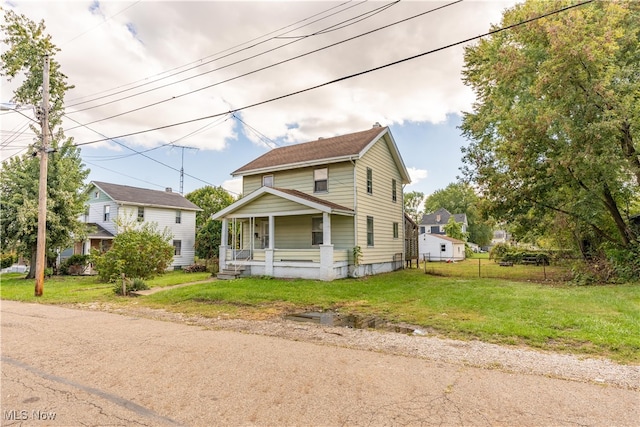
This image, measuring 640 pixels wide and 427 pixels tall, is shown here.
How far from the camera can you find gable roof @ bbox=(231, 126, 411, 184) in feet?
57.1

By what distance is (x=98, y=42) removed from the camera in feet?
40.0

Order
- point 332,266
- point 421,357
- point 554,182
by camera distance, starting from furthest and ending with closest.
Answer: point 554,182
point 332,266
point 421,357

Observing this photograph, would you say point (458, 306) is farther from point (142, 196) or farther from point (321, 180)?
point (142, 196)

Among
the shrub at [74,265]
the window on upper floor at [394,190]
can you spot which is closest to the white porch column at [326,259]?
the window on upper floor at [394,190]

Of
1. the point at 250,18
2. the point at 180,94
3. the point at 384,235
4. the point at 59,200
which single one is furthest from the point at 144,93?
the point at 384,235

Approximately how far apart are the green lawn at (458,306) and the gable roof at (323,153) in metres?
6.45

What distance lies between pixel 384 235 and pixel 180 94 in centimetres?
1296

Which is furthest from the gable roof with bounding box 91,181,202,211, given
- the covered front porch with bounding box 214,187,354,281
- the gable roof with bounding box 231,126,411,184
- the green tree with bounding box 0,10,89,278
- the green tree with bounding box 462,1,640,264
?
the green tree with bounding box 462,1,640,264

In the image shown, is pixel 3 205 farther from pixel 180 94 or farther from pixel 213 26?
pixel 213 26

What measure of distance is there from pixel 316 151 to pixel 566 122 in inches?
455

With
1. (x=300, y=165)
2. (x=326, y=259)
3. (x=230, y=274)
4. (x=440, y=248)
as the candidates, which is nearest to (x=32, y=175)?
(x=230, y=274)

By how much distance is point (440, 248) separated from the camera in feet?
120

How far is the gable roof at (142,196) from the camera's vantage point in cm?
2639

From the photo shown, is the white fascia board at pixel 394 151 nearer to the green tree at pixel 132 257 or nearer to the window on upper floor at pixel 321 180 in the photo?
the window on upper floor at pixel 321 180
